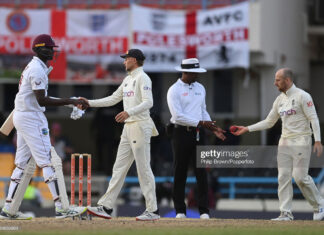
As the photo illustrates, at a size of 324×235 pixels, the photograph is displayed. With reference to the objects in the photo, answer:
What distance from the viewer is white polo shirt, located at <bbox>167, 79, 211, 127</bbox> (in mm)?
13164

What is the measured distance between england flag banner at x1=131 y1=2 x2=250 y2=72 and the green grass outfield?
10668 millimetres

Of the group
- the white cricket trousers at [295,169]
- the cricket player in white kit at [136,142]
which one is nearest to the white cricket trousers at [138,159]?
the cricket player in white kit at [136,142]

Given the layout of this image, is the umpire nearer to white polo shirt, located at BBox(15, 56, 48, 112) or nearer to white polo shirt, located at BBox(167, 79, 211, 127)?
white polo shirt, located at BBox(167, 79, 211, 127)

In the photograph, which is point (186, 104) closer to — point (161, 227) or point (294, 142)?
point (294, 142)

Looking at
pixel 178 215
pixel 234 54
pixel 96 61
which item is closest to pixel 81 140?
pixel 96 61

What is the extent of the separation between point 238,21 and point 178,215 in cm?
1035

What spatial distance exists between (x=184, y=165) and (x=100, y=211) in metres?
1.46

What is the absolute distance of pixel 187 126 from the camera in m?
13.3

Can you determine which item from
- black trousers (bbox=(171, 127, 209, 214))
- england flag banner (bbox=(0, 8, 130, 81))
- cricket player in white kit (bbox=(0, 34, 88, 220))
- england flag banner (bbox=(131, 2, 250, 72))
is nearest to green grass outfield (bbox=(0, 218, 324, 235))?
cricket player in white kit (bbox=(0, 34, 88, 220))

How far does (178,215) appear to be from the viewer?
44.3ft

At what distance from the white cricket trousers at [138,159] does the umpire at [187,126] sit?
693 millimetres

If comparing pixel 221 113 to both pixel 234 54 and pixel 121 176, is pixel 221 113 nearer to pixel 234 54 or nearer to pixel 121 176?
pixel 234 54

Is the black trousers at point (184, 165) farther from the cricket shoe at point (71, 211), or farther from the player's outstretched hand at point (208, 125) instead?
the cricket shoe at point (71, 211)

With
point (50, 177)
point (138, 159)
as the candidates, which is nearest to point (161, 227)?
point (138, 159)
